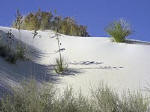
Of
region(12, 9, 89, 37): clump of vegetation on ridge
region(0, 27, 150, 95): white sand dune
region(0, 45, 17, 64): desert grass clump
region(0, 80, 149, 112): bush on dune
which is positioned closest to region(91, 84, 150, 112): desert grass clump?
region(0, 80, 149, 112): bush on dune

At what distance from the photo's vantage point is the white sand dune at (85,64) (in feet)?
36.1

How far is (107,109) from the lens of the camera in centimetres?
708

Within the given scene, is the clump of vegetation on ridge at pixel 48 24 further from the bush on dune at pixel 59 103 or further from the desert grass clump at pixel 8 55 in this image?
the bush on dune at pixel 59 103

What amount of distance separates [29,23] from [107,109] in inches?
542

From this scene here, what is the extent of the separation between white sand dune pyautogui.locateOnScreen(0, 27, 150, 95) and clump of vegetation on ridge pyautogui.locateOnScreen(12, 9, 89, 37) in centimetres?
292

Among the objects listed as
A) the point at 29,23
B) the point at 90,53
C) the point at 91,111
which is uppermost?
the point at 29,23

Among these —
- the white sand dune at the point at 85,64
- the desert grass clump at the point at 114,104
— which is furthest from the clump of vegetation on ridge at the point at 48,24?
the desert grass clump at the point at 114,104

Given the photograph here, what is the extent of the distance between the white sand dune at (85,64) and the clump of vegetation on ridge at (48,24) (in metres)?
2.92

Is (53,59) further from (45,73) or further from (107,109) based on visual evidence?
(107,109)

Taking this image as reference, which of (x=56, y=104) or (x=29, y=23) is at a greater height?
(x=29, y=23)

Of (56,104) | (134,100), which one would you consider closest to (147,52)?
(134,100)

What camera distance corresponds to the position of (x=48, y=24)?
21125 mm

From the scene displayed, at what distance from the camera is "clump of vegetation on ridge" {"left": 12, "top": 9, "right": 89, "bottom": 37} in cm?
1958

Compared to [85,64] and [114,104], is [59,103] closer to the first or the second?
[114,104]
